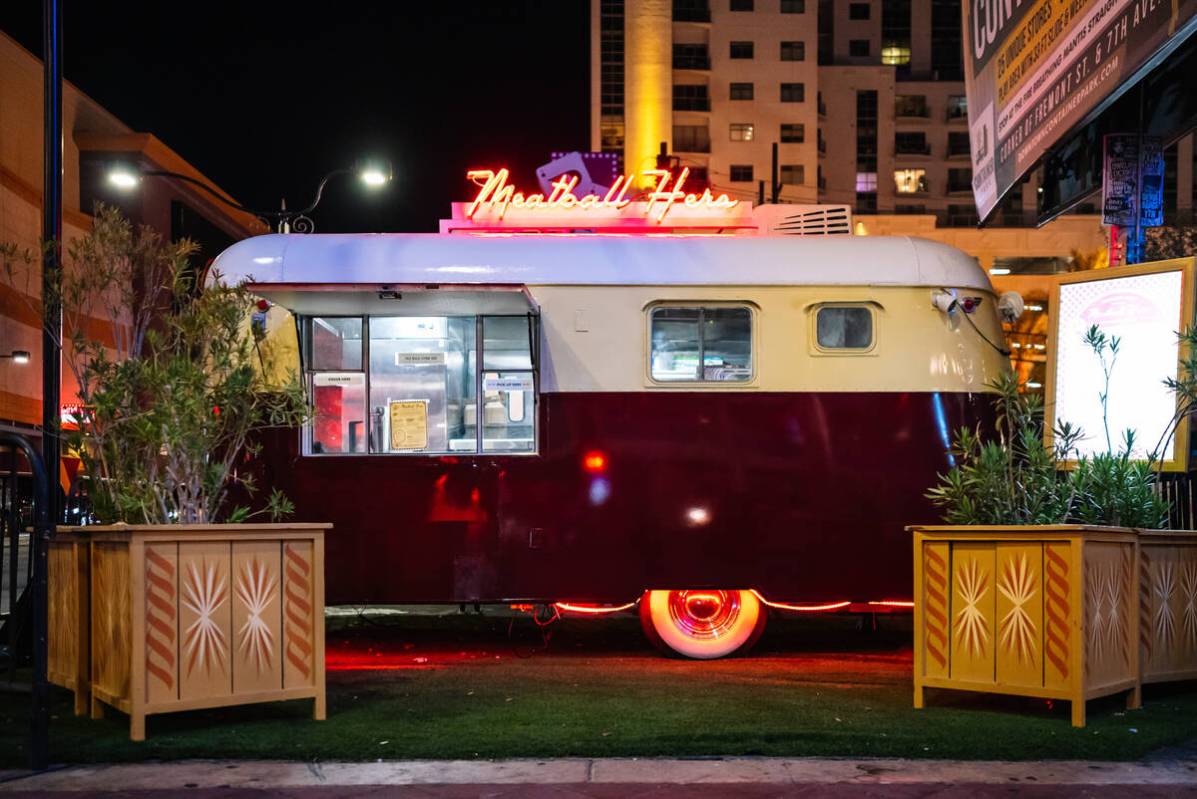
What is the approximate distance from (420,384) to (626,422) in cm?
164

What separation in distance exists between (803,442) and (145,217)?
33984 millimetres

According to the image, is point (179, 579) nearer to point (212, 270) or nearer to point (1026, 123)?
point (212, 270)

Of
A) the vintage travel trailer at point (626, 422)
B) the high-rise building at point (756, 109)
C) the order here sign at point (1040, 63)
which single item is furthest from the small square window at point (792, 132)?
the vintage travel trailer at point (626, 422)

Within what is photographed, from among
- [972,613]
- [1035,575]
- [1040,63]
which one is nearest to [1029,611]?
[1035,575]

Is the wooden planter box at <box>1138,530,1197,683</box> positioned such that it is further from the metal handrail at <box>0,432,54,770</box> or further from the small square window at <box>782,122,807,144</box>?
the small square window at <box>782,122,807,144</box>

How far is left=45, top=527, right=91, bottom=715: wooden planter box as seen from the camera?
7.55 meters

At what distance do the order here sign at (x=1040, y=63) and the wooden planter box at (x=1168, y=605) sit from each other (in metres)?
2.86

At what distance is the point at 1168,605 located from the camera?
26.6ft

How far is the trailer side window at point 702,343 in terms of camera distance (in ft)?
32.9

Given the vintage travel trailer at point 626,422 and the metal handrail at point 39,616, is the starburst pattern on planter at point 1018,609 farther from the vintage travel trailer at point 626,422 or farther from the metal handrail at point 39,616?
the metal handrail at point 39,616

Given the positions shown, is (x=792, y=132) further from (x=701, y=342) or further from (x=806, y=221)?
(x=701, y=342)

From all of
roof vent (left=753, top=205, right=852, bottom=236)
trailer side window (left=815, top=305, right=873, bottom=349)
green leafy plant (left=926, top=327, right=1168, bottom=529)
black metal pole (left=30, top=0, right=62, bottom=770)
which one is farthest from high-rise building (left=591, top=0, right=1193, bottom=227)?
green leafy plant (left=926, top=327, right=1168, bottom=529)

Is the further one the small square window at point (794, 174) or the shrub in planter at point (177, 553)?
the small square window at point (794, 174)

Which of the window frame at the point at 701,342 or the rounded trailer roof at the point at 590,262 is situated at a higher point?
the rounded trailer roof at the point at 590,262
